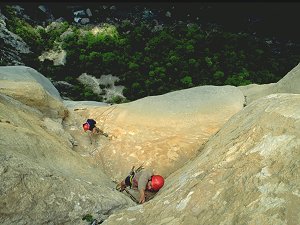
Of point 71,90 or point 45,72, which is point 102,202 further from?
point 45,72

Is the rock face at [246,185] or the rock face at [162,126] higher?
the rock face at [246,185]

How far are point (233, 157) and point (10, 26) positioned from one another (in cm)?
4607

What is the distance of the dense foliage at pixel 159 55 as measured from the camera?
4694 cm

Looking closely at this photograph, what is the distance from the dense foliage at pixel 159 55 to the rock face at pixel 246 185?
3439 centimetres

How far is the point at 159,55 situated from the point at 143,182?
41066mm

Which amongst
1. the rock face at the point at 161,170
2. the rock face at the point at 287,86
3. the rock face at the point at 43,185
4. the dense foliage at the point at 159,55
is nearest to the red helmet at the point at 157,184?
the rock face at the point at 161,170

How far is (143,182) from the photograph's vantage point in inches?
473

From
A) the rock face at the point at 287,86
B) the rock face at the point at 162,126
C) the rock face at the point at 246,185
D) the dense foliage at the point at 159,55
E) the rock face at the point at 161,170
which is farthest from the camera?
the dense foliage at the point at 159,55

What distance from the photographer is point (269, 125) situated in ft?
31.0

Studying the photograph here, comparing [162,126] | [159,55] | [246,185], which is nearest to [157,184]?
[246,185]

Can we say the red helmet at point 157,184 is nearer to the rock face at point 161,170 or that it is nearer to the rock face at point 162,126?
the rock face at point 161,170

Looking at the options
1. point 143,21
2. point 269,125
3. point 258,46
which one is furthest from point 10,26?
point 269,125

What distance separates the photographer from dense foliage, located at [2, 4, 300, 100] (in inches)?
1848

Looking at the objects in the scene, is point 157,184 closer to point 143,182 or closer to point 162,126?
point 143,182
